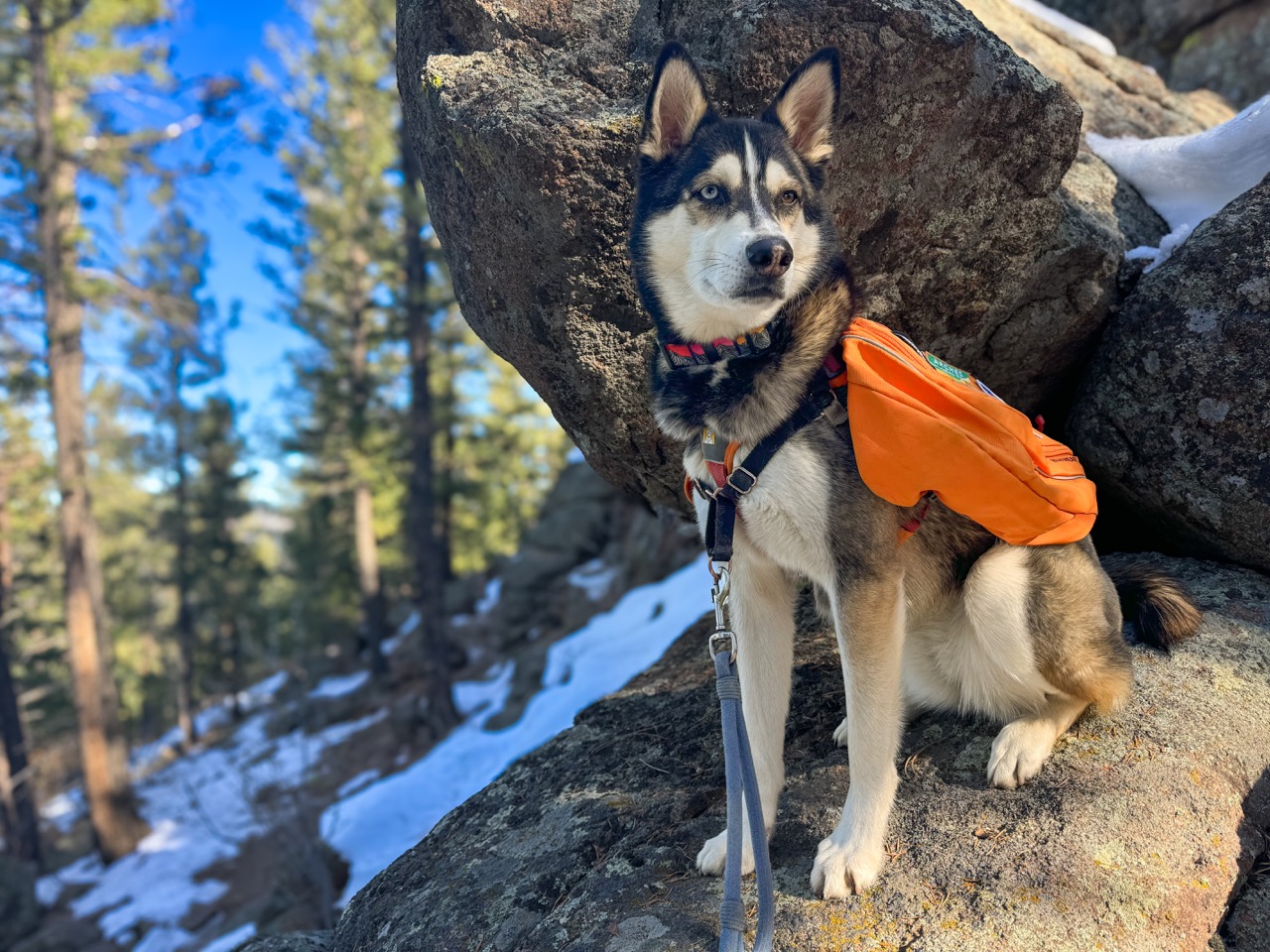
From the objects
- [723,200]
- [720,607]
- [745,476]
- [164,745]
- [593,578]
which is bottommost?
[164,745]

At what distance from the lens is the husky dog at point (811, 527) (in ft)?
7.99

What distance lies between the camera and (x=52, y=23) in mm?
11445

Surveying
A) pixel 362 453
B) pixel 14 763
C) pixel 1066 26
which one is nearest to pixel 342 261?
pixel 362 453

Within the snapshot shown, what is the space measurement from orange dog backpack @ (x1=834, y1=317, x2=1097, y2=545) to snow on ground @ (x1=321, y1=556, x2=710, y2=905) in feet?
17.0

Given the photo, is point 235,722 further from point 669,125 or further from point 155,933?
point 669,125

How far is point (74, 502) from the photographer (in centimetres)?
1310

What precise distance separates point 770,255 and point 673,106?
0.91 metres

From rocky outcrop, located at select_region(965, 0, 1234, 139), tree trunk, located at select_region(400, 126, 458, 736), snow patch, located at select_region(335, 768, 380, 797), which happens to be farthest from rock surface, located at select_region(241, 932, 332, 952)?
tree trunk, located at select_region(400, 126, 458, 736)

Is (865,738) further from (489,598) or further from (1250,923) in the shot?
(489,598)

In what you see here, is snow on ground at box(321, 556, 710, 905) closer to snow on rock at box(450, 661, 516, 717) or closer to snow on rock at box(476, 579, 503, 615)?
snow on rock at box(450, 661, 516, 717)

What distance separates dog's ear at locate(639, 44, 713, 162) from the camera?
2.73 metres

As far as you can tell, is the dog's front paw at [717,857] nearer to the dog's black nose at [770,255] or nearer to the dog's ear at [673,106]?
the dog's black nose at [770,255]

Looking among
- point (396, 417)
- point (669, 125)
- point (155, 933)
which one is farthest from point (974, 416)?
point (396, 417)

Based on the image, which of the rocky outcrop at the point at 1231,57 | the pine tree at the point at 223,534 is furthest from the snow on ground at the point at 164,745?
the rocky outcrop at the point at 1231,57
